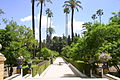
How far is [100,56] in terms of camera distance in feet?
47.5

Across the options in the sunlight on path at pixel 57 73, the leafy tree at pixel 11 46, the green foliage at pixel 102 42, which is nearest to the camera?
the green foliage at pixel 102 42

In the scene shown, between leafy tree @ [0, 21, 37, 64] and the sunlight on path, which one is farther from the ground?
leafy tree @ [0, 21, 37, 64]

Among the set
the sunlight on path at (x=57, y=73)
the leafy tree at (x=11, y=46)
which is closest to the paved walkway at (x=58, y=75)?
the sunlight on path at (x=57, y=73)

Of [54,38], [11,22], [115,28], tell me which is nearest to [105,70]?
[115,28]

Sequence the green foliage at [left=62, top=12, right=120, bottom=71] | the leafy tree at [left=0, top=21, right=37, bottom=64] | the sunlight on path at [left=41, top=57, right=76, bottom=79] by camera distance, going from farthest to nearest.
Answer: the sunlight on path at [left=41, top=57, right=76, bottom=79] < the leafy tree at [left=0, top=21, right=37, bottom=64] < the green foliage at [left=62, top=12, right=120, bottom=71]

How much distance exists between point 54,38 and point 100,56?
13421 centimetres

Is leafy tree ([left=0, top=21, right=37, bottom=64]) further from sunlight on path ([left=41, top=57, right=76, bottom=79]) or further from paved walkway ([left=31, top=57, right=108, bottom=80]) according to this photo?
sunlight on path ([left=41, top=57, right=76, bottom=79])

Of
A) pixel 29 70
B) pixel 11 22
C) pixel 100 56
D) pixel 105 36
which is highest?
pixel 11 22

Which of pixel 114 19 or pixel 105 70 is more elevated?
pixel 114 19

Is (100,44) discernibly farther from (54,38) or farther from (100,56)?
(54,38)

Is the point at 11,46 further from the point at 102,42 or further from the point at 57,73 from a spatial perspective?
the point at 57,73

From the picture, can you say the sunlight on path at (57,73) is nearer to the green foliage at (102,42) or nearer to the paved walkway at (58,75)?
the paved walkway at (58,75)

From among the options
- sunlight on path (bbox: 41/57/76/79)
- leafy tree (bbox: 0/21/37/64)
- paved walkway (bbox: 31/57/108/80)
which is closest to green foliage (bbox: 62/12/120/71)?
paved walkway (bbox: 31/57/108/80)

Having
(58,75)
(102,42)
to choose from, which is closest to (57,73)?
(58,75)
